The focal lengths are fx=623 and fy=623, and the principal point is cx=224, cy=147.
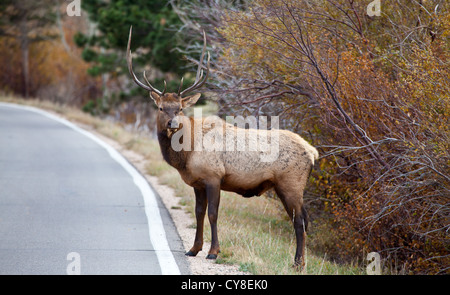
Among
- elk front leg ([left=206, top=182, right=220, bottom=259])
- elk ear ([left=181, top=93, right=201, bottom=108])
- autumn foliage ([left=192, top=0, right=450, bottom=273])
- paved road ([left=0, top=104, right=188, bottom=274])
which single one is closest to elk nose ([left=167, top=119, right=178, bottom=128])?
elk ear ([left=181, top=93, right=201, bottom=108])

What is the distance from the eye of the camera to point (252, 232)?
9.16 m

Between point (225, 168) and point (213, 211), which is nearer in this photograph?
point (213, 211)

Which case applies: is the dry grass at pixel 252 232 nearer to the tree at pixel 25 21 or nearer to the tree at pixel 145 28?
the tree at pixel 145 28

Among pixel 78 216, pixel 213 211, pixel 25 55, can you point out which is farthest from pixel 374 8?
pixel 25 55

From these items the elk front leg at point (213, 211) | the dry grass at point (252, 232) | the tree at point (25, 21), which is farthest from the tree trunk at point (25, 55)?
the elk front leg at point (213, 211)

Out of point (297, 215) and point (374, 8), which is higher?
point (374, 8)

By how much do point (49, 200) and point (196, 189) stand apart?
3.92 meters

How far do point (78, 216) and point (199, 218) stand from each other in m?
2.71

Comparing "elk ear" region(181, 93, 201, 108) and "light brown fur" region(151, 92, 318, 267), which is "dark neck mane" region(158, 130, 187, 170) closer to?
"light brown fur" region(151, 92, 318, 267)

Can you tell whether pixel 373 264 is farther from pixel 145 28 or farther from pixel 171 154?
pixel 145 28

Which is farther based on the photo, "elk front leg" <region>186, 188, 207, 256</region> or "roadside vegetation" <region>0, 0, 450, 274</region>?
"roadside vegetation" <region>0, 0, 450, 274</region>

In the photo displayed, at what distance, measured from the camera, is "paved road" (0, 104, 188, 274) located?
7.09m

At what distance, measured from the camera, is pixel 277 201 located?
39.3 feet

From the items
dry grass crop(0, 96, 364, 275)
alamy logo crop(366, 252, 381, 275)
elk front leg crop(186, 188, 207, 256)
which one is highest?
elk front leg crop(186, 188, 207, 256)
